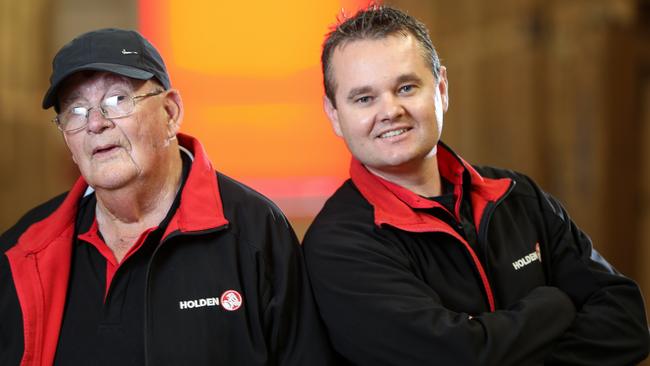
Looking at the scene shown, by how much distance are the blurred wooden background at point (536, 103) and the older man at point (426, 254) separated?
101 inches

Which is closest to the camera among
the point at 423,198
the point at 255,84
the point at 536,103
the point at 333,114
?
the point at 423,198

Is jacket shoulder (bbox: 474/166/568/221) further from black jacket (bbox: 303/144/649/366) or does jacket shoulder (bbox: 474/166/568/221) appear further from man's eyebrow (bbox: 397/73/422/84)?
man's eyebrow (bbox: 397/73/422/84)

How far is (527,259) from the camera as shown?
7.15 feet

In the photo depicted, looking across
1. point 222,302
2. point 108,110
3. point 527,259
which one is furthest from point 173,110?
point 527,259

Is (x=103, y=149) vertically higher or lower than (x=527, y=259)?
higher

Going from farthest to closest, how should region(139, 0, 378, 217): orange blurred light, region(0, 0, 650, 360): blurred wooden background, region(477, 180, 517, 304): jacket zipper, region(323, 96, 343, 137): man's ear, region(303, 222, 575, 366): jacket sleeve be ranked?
region(139, 0, 378, 217): orange blurred light < region(0, 0, 650, 360): blurred wooden background < region(323, 96, 343, 137): man's ear < region(477, 180, 517, 304): jacket zipper < region(303, 222, 575, 366): jacket sleeve

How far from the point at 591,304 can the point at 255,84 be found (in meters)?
4.61

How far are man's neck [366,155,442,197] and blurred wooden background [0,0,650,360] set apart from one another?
266 cm

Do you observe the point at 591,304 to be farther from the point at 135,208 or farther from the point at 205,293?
the point at 135,208

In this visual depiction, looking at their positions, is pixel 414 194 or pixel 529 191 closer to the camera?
pixel 414 194

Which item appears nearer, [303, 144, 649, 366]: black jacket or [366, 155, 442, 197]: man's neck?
[303, 144, 649, 366]: black jacket

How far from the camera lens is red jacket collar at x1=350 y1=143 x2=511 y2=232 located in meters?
2.09

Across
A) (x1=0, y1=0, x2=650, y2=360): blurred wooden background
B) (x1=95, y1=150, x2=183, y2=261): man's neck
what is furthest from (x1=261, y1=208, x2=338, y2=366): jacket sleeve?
(x1=0, y1=0, x2=650, y2=360): blurred wooden background

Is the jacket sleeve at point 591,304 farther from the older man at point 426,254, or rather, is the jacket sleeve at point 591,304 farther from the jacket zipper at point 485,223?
the jacket zipper at point 485,223
